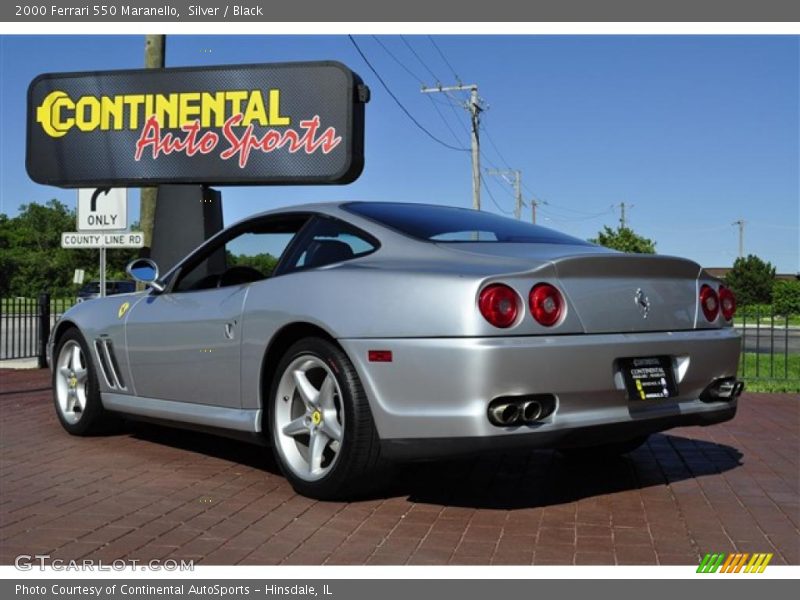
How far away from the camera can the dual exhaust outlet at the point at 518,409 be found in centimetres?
383

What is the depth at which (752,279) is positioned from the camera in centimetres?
6550

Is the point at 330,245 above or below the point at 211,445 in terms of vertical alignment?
above

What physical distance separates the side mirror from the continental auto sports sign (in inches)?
165

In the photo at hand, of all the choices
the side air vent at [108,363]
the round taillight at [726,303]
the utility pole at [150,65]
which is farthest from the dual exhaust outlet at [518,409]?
the utility pole at [150,65]

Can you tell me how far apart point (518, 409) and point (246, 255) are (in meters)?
2.40

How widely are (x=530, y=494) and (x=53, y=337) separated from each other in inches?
159

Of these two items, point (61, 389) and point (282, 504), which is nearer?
point (282, 504)

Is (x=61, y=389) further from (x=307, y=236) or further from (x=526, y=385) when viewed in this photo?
(x=526, y=385)

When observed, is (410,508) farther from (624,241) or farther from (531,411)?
(624,241)

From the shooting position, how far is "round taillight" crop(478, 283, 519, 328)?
3.85 m

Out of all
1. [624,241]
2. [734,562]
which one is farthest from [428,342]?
[624,241]

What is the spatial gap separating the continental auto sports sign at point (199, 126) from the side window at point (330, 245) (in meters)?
5.12

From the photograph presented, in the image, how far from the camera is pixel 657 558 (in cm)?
356
